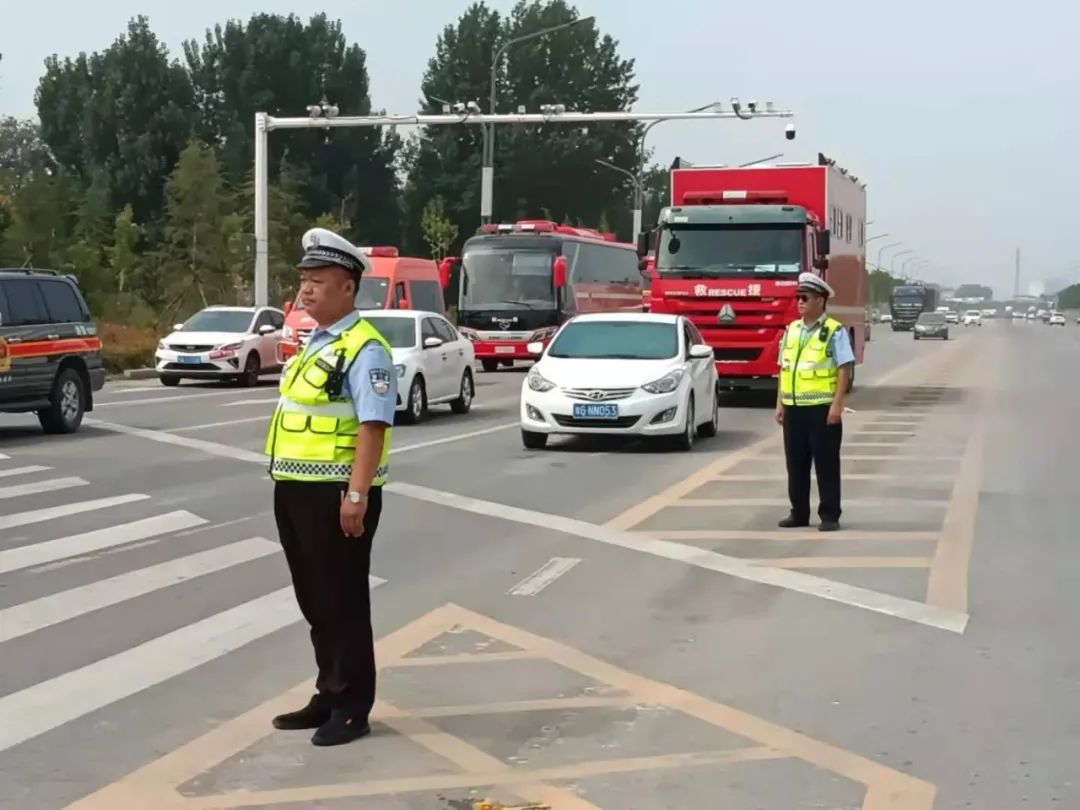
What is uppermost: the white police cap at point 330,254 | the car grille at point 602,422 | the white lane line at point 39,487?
the white police cap at point 330,254

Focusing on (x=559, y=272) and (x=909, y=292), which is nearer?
(x=559, y=272)

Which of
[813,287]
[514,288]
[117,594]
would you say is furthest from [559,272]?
[117,594]

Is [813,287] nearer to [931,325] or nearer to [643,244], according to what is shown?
[643,244]

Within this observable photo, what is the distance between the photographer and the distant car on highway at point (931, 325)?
8006 cm

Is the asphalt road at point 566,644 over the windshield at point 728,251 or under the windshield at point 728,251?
under

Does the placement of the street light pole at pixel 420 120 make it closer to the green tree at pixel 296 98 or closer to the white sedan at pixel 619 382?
the white sedan at pixel 619 382

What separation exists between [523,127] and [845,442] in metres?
57.2

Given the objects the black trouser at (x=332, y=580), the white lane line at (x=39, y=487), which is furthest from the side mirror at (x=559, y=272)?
the black trouser at (x=332, y=580)

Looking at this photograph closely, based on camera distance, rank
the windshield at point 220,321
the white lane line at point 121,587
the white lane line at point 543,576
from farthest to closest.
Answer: the windshield at point 220,321, the white lane line at point 543,576, the white lane line at point 121,587

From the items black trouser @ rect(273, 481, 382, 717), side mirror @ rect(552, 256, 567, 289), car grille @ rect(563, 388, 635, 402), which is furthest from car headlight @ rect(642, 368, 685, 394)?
side mirror @ rect(552, 256, 567, 289)

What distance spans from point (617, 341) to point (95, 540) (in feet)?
28.7

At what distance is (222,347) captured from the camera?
100 ft

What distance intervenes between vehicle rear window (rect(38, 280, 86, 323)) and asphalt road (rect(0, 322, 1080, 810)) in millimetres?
3985

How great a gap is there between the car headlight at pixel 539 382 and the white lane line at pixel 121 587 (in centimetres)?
691
